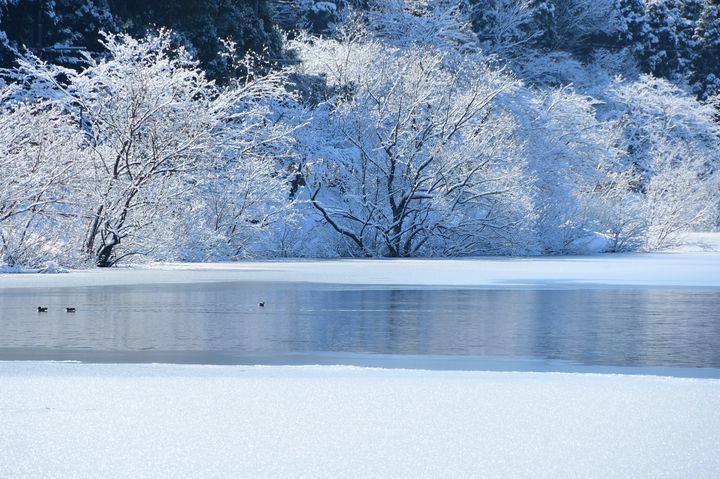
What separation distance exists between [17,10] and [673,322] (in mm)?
21254


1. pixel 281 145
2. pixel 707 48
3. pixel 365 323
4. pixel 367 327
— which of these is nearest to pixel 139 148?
pixel 281 145

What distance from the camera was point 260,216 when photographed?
25.8 meters

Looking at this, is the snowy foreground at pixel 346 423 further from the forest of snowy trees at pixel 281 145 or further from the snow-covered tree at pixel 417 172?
the snow-covered tree at pixel 417 172

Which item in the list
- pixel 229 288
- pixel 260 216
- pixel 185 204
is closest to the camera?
pixel 229 288

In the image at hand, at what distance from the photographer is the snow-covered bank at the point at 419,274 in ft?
55.7

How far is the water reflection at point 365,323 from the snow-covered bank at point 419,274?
1.81 meters

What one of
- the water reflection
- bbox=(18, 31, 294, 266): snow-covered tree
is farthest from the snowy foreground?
bbox=(18, 31, 294, 266): snow-covered tree

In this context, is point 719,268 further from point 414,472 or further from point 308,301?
point 414,472

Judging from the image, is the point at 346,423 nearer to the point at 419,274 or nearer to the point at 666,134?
the point at 419,274

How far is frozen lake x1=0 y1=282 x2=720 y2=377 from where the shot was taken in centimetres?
803


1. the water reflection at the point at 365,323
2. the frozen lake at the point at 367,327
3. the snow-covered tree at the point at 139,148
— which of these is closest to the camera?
the frozen lake at the point at 367,327

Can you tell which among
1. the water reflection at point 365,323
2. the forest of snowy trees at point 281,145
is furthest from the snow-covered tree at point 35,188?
the water reflection at point 365,323

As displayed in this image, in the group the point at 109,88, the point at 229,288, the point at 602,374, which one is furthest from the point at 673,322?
the point at 109,88

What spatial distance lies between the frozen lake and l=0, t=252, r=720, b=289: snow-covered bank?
165 cm
